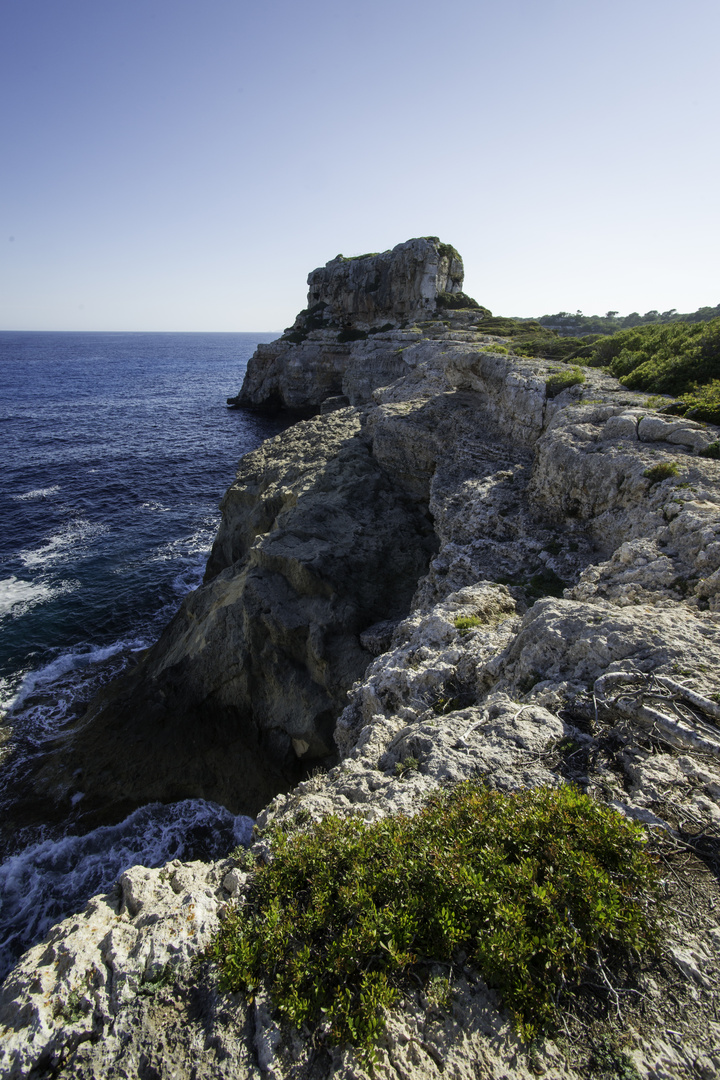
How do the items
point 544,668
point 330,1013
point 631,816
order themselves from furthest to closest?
point 544,668 → point 631,816 → point 330,1013

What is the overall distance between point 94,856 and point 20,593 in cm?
2055

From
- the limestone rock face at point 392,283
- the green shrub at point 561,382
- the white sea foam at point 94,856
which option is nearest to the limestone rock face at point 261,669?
the white sea foam at point 94,856

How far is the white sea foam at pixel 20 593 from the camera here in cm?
2947

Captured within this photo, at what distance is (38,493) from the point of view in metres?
46.5

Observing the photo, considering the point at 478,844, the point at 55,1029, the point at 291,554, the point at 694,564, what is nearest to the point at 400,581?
the point at 291,554

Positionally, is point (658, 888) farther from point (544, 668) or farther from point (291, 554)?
point (291, 554)

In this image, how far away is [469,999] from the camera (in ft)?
15.1

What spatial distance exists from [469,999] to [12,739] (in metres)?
23.5

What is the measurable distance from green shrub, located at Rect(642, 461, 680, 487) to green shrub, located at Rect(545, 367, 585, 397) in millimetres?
7738

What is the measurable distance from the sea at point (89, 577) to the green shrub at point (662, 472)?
17247 millimetres

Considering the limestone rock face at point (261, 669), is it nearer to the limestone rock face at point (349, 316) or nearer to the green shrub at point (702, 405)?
the green shrub at point (702, 405)

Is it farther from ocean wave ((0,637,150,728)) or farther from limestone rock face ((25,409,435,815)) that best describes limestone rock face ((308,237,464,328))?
ocean wave ((0,637,150,728))

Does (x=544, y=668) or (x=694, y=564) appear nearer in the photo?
(x=544, y=668)

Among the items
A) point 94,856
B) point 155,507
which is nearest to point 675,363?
point 94,856
